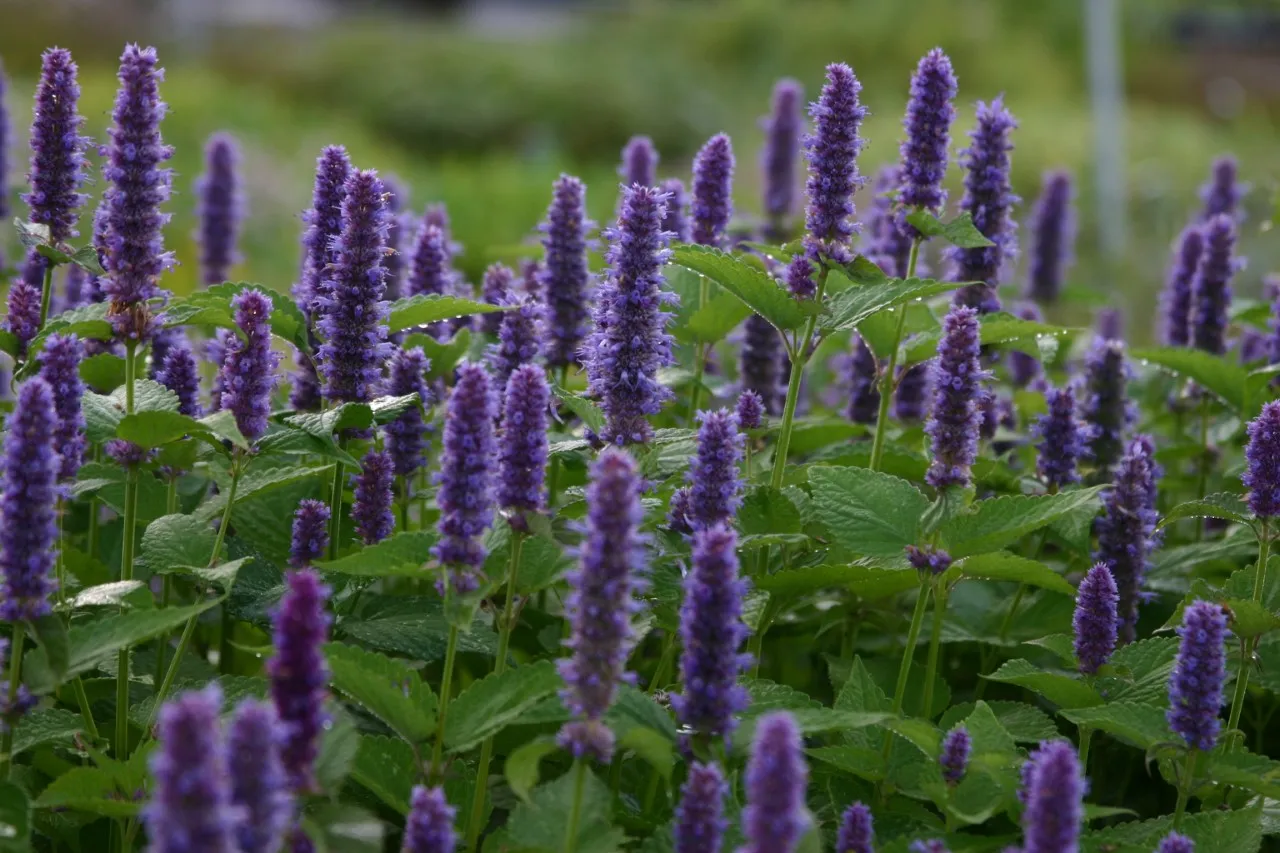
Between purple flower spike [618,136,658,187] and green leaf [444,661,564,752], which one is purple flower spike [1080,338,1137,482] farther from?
green leaf [444,661,564,752]

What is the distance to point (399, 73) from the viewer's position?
25.1m

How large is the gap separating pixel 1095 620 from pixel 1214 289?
80.4 inches

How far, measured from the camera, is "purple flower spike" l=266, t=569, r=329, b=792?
1998 millimetres

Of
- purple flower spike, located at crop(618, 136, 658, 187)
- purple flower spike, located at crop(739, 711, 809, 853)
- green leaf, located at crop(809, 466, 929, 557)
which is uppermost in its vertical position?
purple flower spike, located at crop(618, 136, 658, 187)

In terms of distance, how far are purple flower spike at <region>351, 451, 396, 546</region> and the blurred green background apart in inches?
300

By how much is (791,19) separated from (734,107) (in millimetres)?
4908

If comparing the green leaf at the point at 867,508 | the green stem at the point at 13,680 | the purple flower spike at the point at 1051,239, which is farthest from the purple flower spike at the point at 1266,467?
the purple flower spike at the point at 1051,239

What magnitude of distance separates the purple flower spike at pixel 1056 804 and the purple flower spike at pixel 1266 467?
3.89 feet

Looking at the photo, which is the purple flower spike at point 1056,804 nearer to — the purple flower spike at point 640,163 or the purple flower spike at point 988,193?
the purple flower spike at point 988,193

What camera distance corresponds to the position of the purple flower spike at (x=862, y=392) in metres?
4.41

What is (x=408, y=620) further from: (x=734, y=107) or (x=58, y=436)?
(x=734, y=107)

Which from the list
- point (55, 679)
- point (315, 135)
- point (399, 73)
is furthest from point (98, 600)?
point (399, 73)

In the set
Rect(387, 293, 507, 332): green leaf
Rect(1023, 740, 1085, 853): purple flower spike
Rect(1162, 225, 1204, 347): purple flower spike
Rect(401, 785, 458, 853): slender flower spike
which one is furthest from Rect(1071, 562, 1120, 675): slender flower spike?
Rect(1162, 225, 1204, 347): purple flower spike

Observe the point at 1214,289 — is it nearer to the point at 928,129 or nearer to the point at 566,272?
the point at 928,129
